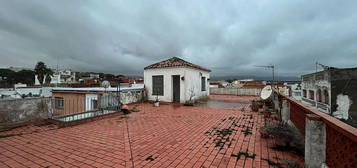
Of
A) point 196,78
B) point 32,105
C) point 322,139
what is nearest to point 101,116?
point 32,105

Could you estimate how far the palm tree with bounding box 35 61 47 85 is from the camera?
27.8 m

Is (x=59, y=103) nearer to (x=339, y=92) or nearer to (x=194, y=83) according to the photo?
(x=194, y=83)

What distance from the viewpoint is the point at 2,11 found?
271 inches

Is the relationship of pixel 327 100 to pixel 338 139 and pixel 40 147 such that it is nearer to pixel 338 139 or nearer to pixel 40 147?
pixel 338 139

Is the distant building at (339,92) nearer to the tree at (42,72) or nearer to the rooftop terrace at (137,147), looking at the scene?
the rooftop terrace at (137,147)

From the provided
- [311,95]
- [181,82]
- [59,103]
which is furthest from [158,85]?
[311,95]

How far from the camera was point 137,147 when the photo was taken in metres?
3.31

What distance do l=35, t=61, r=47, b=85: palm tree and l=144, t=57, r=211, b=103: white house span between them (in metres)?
28.9

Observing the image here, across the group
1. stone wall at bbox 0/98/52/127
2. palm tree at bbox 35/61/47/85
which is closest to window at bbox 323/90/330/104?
stone wall at bbox 0/98/52/127

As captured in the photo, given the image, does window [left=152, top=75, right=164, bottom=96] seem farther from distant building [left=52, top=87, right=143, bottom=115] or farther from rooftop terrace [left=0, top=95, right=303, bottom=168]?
rooftop terrace [left=0, top=95, right=303, bottom=168]

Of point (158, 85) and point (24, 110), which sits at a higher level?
point (158, 85)

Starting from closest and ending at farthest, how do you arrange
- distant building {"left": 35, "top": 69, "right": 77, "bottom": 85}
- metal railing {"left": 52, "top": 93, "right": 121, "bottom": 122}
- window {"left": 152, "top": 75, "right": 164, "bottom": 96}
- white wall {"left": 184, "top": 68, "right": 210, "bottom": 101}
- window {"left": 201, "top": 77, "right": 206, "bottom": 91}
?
metal railing {"left": 52, "top": 93, "right": 121, "bottom": 122} < white wall {"left": 184, "top": 68, "right": 210, "bottom": 101} < window {"left": 152, "top": 75, "right": 164, "bottom": 96} < window {"left": 201, "top": 77, "right": 206, "bottom": 91} < distant building {"left": 35, "top": 69, "right": 77, "bottom": 85}

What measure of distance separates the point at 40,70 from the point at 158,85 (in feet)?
99.7

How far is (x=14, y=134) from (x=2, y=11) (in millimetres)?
6806
